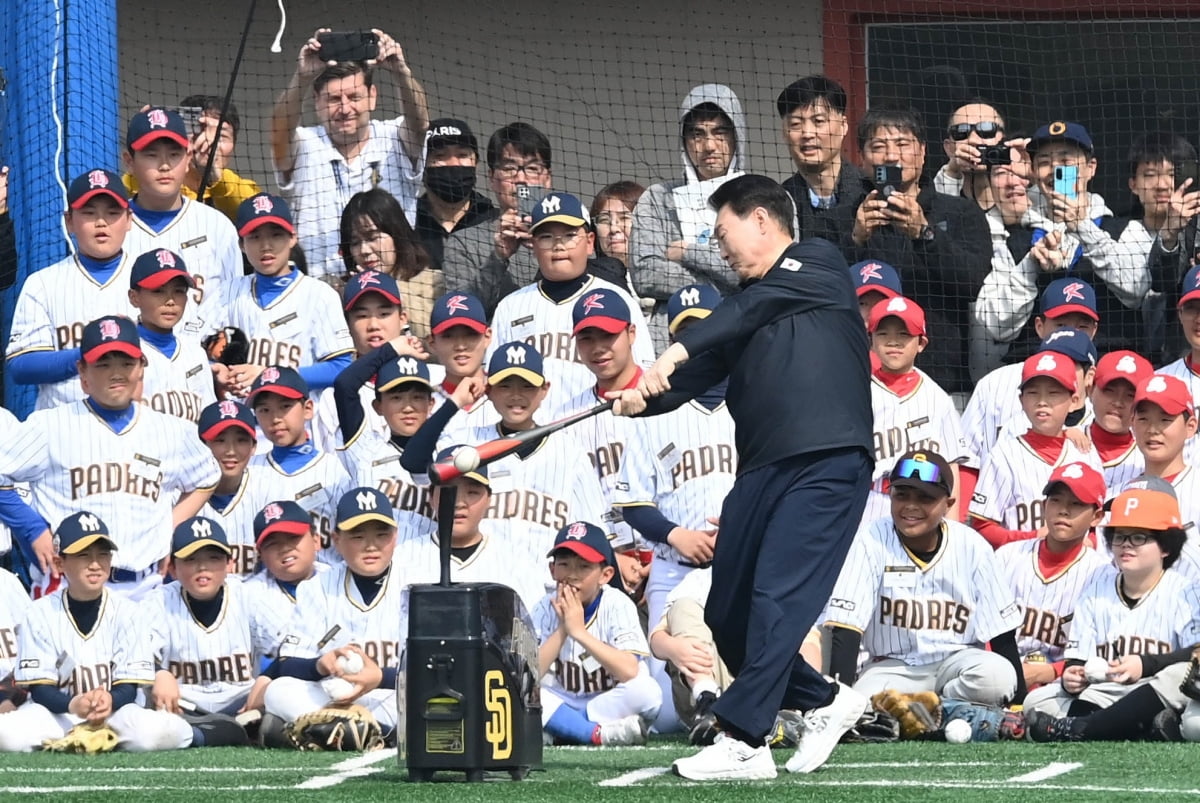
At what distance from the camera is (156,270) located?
839 cm

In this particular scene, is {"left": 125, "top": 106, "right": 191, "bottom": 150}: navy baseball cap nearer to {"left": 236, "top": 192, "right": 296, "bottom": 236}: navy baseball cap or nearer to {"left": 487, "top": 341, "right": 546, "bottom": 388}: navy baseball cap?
{"left": 236, "top": 192, "right": 296, "bottom": 236}: navy baseball cap

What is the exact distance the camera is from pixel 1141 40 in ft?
36.7

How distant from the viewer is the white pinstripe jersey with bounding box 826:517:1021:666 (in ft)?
25.2

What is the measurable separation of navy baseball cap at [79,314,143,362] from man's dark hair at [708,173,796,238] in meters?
2.97

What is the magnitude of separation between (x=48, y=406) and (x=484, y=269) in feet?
6.39

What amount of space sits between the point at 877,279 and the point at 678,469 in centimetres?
119

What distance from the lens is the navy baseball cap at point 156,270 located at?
839cm

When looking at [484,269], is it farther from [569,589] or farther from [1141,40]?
[1141,40]

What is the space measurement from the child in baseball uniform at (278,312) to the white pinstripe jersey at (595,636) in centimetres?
158

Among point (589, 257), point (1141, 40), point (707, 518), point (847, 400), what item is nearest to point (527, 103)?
point (589, 257)

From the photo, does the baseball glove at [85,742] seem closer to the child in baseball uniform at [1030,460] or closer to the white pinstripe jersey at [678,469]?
the white pinstripe jersey at [678,469]

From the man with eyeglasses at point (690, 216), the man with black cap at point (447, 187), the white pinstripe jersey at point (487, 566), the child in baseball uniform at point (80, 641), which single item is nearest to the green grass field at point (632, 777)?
the child in baseball uniform at point (80, 641)

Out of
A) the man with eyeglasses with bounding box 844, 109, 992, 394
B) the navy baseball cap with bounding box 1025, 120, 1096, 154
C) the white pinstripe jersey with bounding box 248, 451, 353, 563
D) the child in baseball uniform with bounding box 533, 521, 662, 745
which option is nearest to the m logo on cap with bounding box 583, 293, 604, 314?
the child in baseball uniform with bounding box 533, 521, 662, 745

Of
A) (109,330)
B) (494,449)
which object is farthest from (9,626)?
(494,449)
